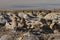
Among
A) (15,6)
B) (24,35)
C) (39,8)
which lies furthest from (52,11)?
(24,35)

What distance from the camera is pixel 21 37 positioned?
8.80 meters

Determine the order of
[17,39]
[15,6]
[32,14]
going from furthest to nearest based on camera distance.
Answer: [15,6]
[32,14]
[17,39]

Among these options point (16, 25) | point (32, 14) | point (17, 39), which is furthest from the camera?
point (32, 14)

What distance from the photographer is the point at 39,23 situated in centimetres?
1086

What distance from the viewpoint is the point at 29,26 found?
35.2ft

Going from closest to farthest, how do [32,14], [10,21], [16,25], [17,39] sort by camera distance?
[17,39] < [16,25] < [10,21] < [32,14]

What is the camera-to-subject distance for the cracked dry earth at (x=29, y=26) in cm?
899

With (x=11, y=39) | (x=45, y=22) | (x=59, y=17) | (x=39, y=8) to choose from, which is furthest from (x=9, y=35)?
(x=39, y=8)

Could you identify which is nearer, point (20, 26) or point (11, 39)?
point (11, 39)

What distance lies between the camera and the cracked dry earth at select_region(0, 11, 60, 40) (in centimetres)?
899

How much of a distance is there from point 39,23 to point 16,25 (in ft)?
2.71

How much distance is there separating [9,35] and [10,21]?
266 cm

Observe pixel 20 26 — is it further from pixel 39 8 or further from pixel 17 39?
→ pixel 39 8

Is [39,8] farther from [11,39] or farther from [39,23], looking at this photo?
[11,39]
